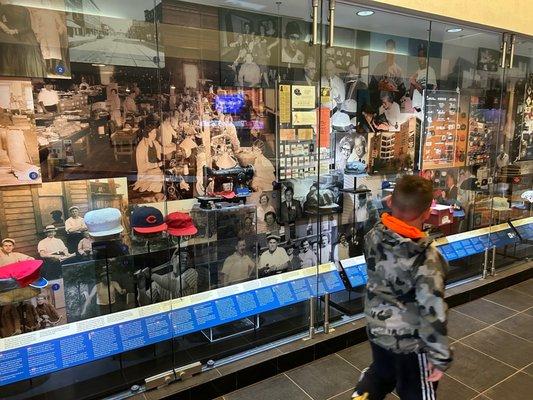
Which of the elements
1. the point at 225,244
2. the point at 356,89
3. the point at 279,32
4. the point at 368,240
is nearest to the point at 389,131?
the point at 356,89

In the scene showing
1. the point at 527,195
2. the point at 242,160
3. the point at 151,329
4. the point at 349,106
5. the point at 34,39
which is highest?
the point at 34,39

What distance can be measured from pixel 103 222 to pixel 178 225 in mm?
471

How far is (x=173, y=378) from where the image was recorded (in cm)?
240

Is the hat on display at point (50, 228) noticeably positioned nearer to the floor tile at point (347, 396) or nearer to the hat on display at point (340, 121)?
the floor tile at point (347, 396)

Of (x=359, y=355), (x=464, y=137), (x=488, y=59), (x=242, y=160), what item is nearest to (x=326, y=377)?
(x=359, y=355)

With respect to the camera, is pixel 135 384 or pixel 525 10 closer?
pixel 135 384

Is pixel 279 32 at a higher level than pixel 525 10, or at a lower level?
lower

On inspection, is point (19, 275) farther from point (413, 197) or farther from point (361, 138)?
point (361, 138)

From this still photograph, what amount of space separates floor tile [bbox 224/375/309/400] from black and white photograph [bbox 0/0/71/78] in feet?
7.40

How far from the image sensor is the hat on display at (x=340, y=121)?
347 cm

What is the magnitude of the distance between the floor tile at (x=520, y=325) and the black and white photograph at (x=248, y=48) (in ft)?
9.14

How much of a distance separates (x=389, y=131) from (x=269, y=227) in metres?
1.53

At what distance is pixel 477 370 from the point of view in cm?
267

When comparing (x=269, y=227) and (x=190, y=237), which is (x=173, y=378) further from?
(x=269, y=227)
